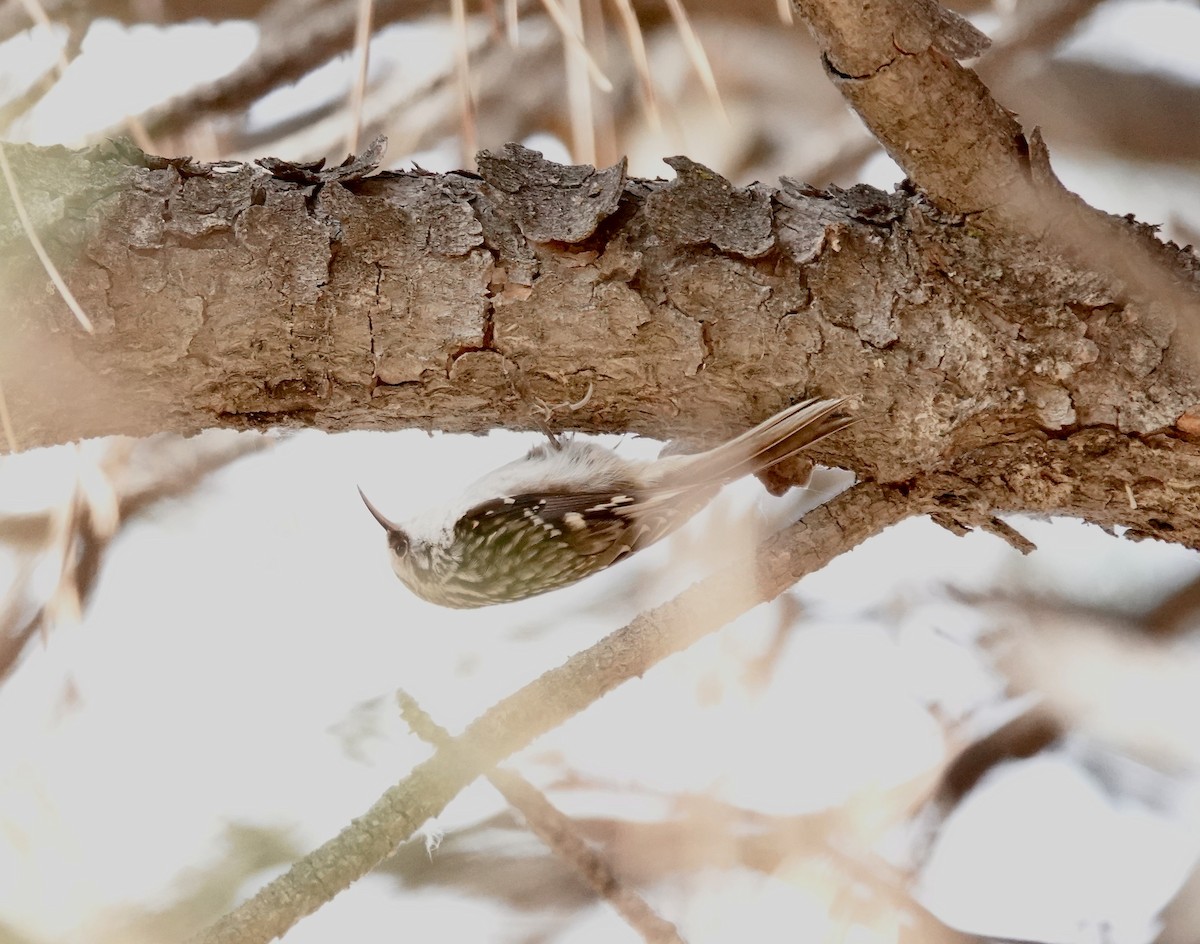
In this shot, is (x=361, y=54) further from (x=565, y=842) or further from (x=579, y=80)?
(x=565, y=842)

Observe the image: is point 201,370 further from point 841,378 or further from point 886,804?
point 886,804

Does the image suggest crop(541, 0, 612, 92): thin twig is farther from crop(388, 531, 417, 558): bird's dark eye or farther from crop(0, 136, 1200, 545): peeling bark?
crop(388, 531, 417, 558): bird's dark eye

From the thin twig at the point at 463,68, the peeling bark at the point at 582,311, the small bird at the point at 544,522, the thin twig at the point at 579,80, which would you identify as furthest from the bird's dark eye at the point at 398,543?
the thin twig at the point at 579,80

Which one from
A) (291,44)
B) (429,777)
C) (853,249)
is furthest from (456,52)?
(291,44)

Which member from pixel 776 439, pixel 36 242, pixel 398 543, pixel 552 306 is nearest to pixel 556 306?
pixel 552 306

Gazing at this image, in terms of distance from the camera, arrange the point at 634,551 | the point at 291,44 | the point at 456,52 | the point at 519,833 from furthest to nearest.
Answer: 1. the point at 291,44
2. the point at 519,833
3. the point at 634,551
4. the point at 456,52
